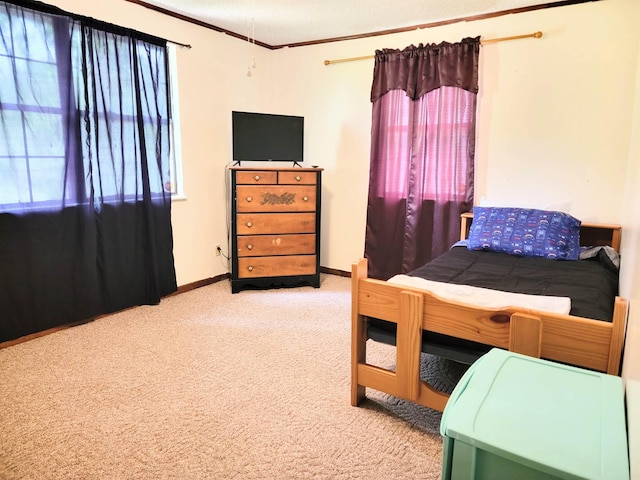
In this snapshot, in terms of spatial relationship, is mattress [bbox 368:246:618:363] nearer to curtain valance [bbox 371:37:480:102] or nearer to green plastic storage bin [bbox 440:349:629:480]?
green plastic storage bin [bbox 440:349:629:480]

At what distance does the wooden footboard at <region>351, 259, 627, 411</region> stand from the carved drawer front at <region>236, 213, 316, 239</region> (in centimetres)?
203

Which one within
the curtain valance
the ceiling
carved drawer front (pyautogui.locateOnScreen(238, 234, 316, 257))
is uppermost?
the ceiling

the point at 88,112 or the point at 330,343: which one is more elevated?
the point at 88,112

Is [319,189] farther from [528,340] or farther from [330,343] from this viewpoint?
[528,340]

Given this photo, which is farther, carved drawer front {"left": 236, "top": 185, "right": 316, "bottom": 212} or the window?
carved drawer front {"left": 236, "top": 185, "right": 316, "bottom": 212}

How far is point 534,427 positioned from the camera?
1.01 meters

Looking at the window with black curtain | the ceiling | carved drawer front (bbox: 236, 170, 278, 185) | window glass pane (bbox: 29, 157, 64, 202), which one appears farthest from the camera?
carved drawer front (bbox: 236, 170, 278, 185)

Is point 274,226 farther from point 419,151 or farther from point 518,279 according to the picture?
point 518,279

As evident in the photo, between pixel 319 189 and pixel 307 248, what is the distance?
1.80ft

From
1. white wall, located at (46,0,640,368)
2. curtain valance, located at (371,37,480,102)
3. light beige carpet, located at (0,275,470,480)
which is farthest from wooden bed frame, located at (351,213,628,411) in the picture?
curtain valance, located at (371,37,480,102)

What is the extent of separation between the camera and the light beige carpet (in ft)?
5.70

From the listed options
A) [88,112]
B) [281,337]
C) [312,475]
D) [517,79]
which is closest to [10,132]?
[88,112]

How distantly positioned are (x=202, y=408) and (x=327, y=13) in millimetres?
3016

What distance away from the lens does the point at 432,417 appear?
205 cm
